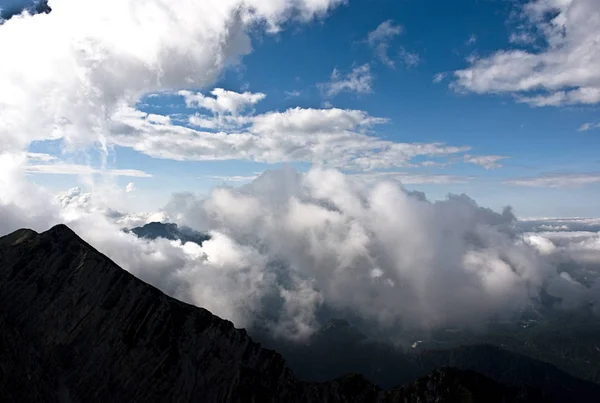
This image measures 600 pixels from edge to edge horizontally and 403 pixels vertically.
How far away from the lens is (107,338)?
14000cm

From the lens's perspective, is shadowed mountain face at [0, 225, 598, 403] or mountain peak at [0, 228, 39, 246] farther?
mountain peak at [0, 228, 39, 246]

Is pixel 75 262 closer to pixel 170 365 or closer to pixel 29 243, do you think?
pixel 29 243

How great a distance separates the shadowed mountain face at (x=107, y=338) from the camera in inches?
5172

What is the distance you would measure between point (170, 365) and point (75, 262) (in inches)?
2174

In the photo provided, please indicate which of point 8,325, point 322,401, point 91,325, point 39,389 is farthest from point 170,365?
point 322,401

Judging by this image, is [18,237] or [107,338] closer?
[107,338]

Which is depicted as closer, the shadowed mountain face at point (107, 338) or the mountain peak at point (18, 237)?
the shadowed mountain face at point (107, 338)

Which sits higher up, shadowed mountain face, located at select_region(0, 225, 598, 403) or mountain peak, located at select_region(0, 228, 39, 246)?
mountain peak, located at select_region(0, 228, 39, 246)

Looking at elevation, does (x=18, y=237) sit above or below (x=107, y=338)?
above

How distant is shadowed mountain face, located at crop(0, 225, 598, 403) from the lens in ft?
431

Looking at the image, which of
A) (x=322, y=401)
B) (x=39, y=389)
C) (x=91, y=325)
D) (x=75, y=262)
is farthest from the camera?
(x=322, y=401)

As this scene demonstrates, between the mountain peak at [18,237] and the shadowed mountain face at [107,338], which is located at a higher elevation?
the mountain peak at [18,237]

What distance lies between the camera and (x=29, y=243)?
154m

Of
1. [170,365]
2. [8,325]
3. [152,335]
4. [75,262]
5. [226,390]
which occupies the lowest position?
[226,390]
